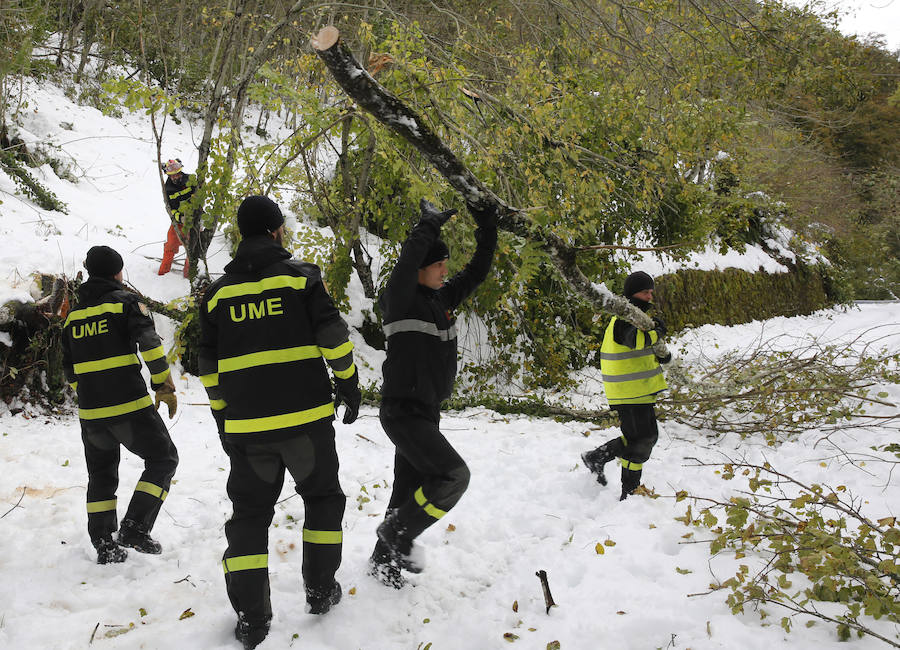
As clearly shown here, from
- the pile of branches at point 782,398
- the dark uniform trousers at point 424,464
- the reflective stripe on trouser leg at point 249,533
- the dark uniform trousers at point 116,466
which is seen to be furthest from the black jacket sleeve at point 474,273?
the pile of branches at point 782,398

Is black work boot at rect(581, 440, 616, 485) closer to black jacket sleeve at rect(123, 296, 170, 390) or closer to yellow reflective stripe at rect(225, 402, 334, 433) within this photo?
yellow reflective stripe at rect(225, 402, 334, 433)

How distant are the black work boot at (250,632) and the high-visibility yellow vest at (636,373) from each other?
2.84m

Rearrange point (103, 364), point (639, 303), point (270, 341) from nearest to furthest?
1. point (270, 341)
2. point (103, 364)
3. point (639, 303)

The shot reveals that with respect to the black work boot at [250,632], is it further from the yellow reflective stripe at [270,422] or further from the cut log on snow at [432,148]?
the cut log on snow at [432,148]

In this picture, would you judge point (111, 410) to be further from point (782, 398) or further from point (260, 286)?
point (782, 398)

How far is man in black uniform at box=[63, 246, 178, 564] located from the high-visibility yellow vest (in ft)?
10.2

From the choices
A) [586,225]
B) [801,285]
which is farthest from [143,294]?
[801,285]

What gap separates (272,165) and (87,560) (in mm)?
3825

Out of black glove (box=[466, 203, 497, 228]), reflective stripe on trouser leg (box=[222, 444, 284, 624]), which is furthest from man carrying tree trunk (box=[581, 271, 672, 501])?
reflective stripe on trouser leg (box=[222, 444, 284, 624])

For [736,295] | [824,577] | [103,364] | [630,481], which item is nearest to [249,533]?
[103,364]

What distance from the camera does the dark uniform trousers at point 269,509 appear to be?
95.7 inches

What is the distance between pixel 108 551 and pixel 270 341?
181 centimetres

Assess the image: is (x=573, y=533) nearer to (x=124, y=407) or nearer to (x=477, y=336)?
(x=124, y=407)

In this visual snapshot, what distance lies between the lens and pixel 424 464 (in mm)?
2830
